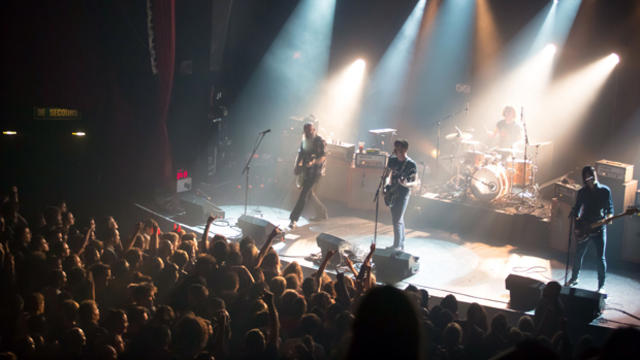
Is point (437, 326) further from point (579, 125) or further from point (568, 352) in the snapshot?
point (579, 125)

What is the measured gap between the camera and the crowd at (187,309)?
168 inches

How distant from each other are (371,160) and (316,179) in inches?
80.0

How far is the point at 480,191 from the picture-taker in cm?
1180

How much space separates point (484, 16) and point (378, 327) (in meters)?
15.1

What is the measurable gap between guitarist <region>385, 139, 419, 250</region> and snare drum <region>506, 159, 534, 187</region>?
169 inches

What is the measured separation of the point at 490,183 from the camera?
38.8 ft

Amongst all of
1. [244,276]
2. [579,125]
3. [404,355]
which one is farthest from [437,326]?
[579,125]

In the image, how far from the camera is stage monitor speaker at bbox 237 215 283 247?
949cm

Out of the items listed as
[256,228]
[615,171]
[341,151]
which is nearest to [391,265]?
[256,228]

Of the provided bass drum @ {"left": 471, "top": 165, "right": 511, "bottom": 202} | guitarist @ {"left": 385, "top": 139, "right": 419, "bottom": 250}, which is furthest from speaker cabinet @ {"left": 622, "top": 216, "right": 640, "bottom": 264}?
guitarist @ {"left": 385, "top": 139, "right": 419, "bottom": 250}

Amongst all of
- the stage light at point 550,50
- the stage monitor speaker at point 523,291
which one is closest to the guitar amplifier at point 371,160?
the stage monitor speaker at point 523,291

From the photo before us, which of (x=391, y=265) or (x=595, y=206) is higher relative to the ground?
(x=595, y=206)

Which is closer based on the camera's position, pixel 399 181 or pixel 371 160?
pixel 399 181

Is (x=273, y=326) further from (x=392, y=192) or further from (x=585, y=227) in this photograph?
(x=585, y=227)
